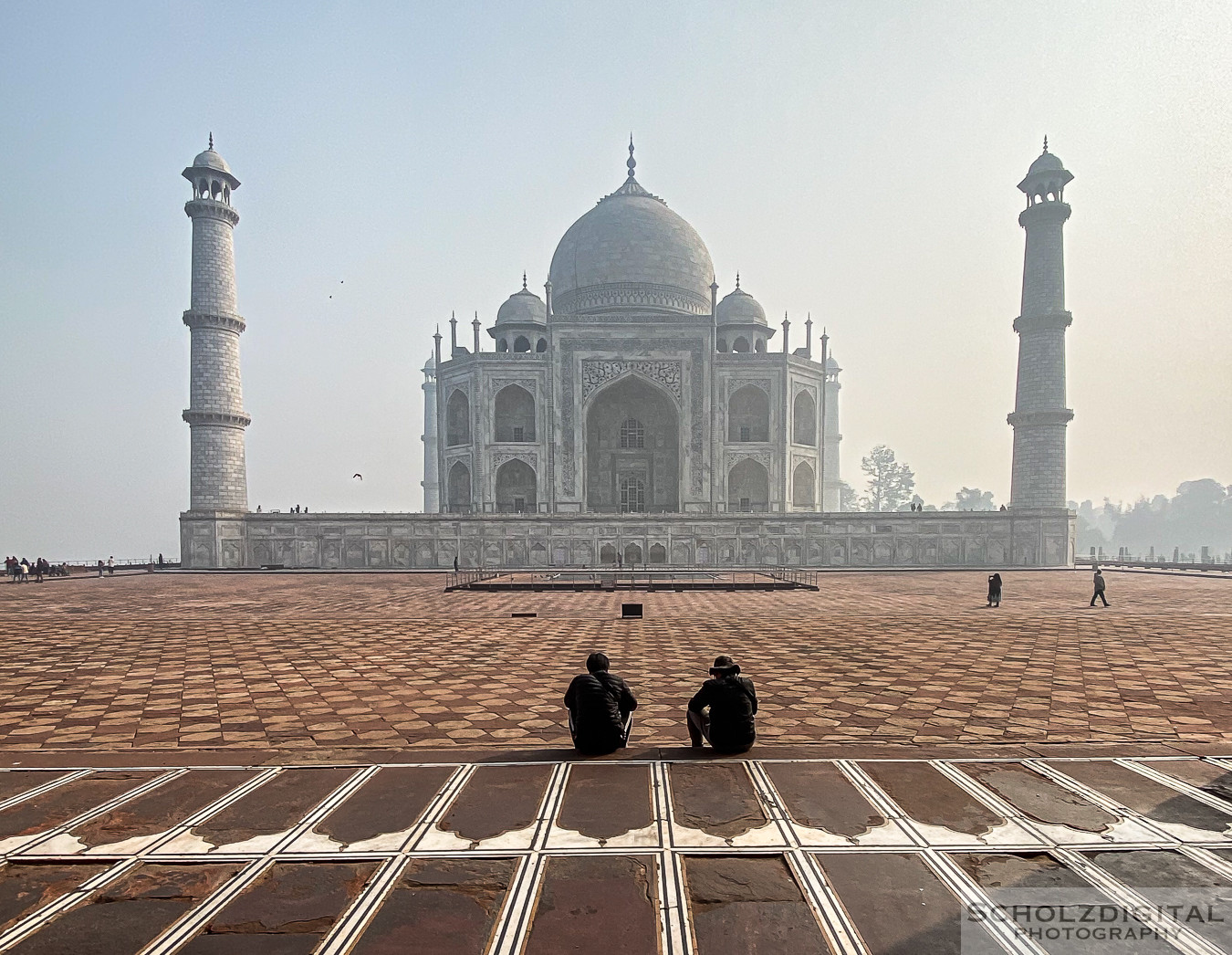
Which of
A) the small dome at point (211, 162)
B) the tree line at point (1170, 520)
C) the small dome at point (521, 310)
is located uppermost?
the small dome at point (211, 162)

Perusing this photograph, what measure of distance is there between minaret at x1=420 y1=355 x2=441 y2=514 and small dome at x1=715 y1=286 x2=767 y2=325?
19.8 metres

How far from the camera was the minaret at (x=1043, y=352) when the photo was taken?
96.8 ft

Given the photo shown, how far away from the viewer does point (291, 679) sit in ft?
23.5

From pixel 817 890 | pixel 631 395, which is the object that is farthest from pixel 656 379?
pixel 817 890

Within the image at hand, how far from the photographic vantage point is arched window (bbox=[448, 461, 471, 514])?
1446 inches

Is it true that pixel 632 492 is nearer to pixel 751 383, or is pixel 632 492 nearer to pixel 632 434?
pixel 632 434

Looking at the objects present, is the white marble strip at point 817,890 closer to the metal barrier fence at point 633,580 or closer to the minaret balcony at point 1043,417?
the metal barrier fence at point 633,580

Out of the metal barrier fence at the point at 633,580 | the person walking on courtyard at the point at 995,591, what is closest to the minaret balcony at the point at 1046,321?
the metal barrier fence at the point at 633,580

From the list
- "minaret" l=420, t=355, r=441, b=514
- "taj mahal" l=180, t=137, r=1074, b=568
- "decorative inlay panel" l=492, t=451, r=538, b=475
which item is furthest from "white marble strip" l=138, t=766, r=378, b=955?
"minaret" l=420, t=355, r=441, b=514

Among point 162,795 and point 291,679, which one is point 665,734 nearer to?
point 162,795

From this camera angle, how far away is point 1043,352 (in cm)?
2970

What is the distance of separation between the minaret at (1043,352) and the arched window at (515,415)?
2291 cm

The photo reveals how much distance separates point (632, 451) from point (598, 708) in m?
32.5

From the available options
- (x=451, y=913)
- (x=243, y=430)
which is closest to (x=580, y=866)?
(x=451, y=913)
